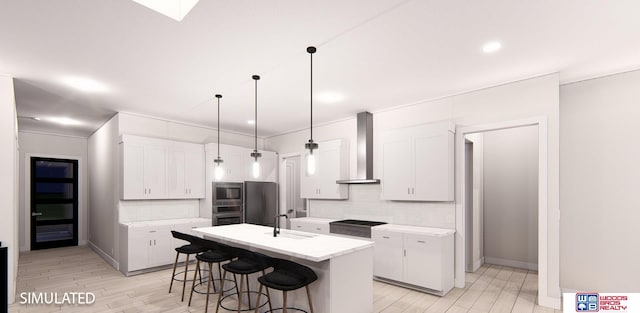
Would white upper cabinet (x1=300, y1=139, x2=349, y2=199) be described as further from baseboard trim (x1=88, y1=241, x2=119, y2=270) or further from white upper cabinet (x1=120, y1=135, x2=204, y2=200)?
baseboard trim (x1=88, y1=241, x2=119, y2=270)

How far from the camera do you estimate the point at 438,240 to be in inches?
153

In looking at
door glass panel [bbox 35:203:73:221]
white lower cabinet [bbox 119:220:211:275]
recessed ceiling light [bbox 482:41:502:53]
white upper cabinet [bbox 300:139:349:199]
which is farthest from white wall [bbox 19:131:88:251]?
recessed ceiling light [bbox 482:41:502:53]

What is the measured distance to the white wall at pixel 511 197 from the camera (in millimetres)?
5191

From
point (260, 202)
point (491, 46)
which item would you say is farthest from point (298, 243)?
point (260, 202)

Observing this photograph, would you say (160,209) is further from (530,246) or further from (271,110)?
(530,246)

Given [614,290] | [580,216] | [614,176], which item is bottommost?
Answer: [614,290]

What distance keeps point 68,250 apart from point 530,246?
30.6ft

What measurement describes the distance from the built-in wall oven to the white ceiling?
2.14 metres

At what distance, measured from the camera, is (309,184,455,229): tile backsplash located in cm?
441

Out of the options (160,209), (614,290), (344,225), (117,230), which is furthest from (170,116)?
(614,290)

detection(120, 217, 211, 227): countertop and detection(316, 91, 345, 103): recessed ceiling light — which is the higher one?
detection(316, 91, 345, 103): recessed ceiling light

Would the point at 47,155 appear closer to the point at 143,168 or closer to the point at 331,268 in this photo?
the point at 143,168

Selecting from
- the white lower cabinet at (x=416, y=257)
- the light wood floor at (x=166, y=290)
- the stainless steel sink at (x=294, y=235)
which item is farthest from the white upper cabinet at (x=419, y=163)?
the stainless steel sink at (x=294, y=235)

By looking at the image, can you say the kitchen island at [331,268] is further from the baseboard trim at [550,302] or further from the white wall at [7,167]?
the white wall at [7,167]
